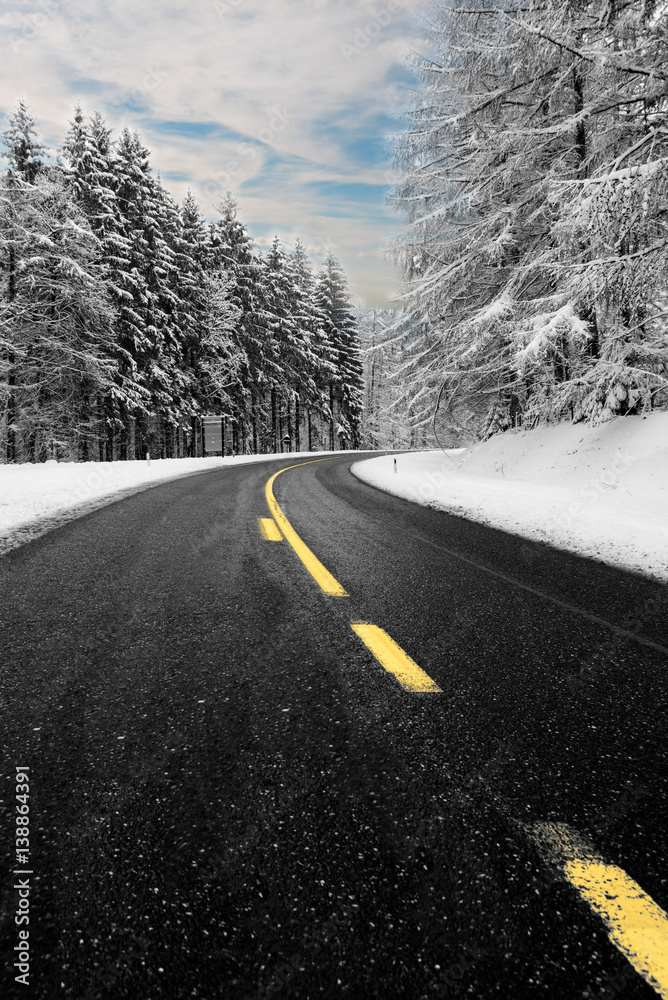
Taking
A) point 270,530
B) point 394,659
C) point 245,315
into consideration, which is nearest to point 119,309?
point 245,315

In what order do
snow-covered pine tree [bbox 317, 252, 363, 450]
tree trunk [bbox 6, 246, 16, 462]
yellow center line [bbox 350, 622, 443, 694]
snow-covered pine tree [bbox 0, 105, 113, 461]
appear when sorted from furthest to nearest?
snow-covered pine tree [bbox 317, 252, 363, 450] < tree trunk [bbox 6, 246, 16, 462] < snow-covered pine tree [bbox 0, 105, 113, 461] < yellow center line [bbox 350, 622, 443, 694]

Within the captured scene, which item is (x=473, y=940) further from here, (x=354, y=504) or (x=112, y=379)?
(x=112, y=379)

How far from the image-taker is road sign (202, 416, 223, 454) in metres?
30.8

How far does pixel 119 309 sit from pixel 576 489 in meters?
23.0

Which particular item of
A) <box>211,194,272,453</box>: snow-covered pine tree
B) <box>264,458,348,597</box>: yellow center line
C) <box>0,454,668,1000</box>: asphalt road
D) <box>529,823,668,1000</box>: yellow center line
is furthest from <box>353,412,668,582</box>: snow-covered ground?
<box>211,194,272,453</box>: snow-covered pine tree

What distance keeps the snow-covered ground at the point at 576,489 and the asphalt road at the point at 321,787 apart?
245 cm

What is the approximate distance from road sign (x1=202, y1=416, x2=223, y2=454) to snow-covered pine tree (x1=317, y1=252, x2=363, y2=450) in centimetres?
1940

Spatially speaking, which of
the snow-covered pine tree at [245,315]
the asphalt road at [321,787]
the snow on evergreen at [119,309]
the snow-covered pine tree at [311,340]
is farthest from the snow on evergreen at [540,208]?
the snow-covered pine tree at [311,340]

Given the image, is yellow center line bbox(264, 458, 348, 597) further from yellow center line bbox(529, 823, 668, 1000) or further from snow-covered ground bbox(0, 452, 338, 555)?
snow-covered ground bbox(0, 452, 338, 555)

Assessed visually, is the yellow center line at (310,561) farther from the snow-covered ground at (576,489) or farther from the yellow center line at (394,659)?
the snow-covered ground at (576,489)

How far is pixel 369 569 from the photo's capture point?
487 centimetres

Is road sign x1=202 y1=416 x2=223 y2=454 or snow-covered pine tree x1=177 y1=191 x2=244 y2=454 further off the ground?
snow-covered pine tree x1=177 y1=191 x2=244 y2=454

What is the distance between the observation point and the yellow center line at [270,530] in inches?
246

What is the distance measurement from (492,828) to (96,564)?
4.38 m
